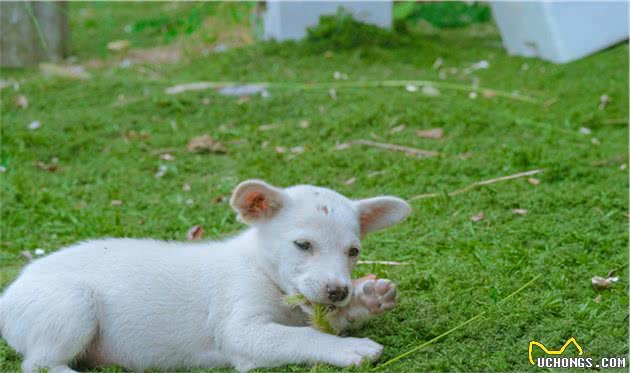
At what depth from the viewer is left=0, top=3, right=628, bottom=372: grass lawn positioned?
4395mm

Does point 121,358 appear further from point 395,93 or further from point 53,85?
point 53,85

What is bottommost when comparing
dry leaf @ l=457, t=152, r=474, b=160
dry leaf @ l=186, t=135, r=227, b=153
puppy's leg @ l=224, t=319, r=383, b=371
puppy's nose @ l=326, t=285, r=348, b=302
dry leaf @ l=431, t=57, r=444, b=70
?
dry leaf @ l=431, t=57, r=444, b=70

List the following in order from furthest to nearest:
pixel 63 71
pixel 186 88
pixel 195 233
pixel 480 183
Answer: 1. pixel 63 71
2. pixel 186 88
3. pixel 480 183
4. pixel 195 233

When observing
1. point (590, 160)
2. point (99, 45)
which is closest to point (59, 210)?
point (590, 160)

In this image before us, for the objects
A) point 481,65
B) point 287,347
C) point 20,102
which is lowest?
point 481,65

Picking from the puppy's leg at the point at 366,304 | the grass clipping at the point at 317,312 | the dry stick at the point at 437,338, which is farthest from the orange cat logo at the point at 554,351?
the grass clipping at the point at 317,312

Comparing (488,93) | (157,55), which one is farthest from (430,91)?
(157,55)

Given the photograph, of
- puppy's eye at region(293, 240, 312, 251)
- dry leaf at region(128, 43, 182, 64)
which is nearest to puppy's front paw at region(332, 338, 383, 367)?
puppy's eye at region(293, 240, 312, 251)

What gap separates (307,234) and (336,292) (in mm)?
314

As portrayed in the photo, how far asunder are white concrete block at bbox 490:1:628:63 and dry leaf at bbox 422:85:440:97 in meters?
1.72

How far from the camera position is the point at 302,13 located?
11.0 m

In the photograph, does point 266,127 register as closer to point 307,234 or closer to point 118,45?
point 307,234

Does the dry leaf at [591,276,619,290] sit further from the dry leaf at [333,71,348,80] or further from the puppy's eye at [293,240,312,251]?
the dry leaf at [333,71,348,80]

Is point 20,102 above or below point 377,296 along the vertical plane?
below
